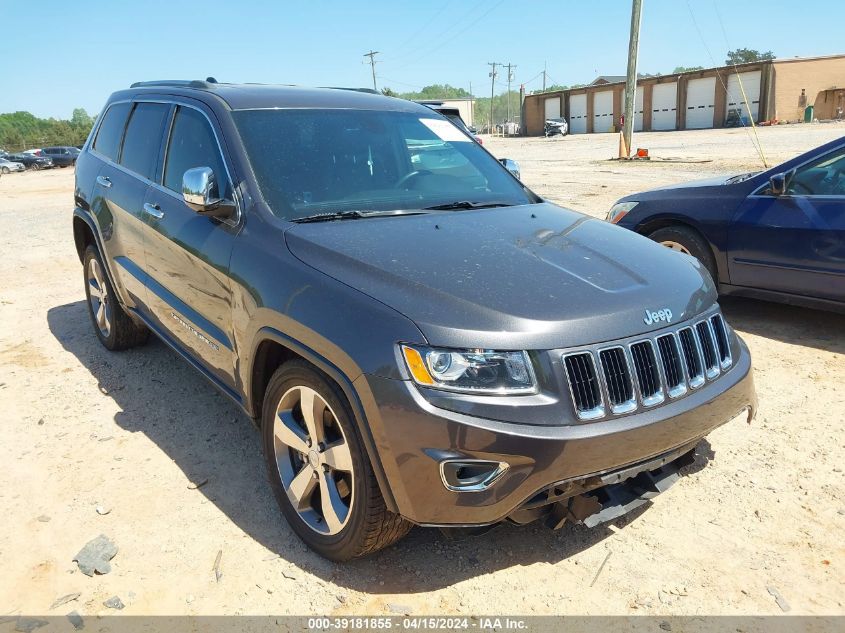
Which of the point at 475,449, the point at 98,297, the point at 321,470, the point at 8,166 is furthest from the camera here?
the point at 8,166

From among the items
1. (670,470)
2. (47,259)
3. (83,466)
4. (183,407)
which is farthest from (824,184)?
(47,259)

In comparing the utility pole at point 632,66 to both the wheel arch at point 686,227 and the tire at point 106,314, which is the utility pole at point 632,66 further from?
the tire at point 106,314

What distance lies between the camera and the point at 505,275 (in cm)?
258

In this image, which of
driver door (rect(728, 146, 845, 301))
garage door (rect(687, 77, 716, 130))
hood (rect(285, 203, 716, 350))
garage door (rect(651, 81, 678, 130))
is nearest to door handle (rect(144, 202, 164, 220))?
hood (rect(285, 203, 716, 350))

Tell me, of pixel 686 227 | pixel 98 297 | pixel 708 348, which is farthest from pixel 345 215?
pixel 686 227

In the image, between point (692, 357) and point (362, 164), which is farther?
point (362, 164)

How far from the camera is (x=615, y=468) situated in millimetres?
2359

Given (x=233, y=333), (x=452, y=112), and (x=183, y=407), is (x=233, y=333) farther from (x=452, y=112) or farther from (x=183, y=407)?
(x=452, y=112)

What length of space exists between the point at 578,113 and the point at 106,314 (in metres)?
65.6

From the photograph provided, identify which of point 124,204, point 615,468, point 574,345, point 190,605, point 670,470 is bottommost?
point 190,605

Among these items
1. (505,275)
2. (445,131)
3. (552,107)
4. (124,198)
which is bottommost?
(552,107)

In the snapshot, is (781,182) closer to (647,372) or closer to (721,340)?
(721,340)

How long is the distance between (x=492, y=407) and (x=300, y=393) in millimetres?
857

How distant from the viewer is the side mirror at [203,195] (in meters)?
3.05
